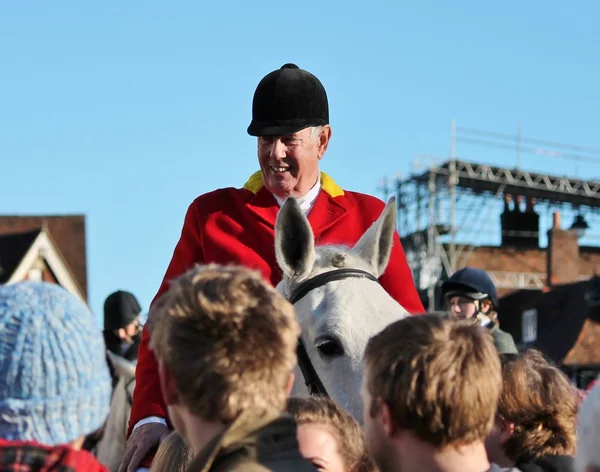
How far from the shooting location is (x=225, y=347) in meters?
A: 2.86

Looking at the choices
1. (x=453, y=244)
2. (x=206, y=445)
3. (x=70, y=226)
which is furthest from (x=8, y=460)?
(x=453, y=244)

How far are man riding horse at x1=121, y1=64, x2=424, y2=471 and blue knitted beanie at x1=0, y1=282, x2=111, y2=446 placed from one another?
194 cm

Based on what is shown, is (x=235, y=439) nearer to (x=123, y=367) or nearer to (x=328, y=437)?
(x=328, y=437)

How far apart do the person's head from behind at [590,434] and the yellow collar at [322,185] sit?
8.12 ft

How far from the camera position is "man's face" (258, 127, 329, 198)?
4.95 meters

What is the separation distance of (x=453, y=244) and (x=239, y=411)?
4606 cm

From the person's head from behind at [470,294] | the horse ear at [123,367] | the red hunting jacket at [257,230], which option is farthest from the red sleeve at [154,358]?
the horse ear at [123,367]

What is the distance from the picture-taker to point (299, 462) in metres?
2.97

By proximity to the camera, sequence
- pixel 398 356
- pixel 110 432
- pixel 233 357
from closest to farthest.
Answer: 1. pixel 233 357
2. pixel 398 356
3. pixel 110 432

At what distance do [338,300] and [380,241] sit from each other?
553 mm

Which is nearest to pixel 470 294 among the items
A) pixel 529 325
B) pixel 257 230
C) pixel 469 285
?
pixel 469 285

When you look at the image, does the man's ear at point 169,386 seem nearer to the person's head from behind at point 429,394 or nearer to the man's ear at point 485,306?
the person's head from behind at point 429,394

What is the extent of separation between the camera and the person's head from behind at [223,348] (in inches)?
112

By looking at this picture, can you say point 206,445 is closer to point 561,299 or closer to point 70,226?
point 70,226
